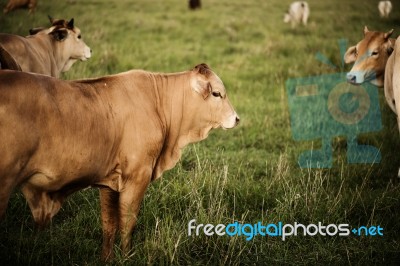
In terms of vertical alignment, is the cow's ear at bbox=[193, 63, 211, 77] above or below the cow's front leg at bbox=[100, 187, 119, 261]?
above

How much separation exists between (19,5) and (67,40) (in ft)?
19.4

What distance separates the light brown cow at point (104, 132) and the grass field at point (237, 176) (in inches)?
17.6

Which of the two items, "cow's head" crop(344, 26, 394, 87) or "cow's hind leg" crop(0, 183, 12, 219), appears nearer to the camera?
"cow's hind leg" crop(0, 183, 12, 219)

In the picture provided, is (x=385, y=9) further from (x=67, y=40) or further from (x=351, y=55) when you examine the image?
(x=67, y=40)

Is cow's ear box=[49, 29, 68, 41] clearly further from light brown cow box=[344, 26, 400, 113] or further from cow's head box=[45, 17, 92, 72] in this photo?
light brown cow box=[344, 26, 400, 113]

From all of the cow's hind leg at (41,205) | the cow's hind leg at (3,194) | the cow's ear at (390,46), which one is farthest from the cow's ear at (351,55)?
the cow's hind leg at (3,194)

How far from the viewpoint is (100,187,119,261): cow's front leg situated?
145 inches

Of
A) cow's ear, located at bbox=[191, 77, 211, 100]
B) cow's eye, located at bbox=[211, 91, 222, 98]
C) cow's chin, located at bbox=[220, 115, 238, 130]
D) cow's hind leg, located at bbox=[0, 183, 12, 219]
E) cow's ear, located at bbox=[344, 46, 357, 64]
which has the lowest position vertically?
cow's hind leg, located at bbox=[0, 183, 12, 219]

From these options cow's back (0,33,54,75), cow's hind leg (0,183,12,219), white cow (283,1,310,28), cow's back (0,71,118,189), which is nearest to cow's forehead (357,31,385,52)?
cow's back (0,71,118,189)

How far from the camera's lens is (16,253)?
3.47m

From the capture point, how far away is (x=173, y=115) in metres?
3.93

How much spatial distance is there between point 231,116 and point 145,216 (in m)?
1.19

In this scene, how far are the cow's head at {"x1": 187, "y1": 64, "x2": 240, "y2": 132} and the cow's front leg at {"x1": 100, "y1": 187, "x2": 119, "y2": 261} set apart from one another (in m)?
0.96

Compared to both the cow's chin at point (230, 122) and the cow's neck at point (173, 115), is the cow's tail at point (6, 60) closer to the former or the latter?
the cow's neck at point (173, 115)
